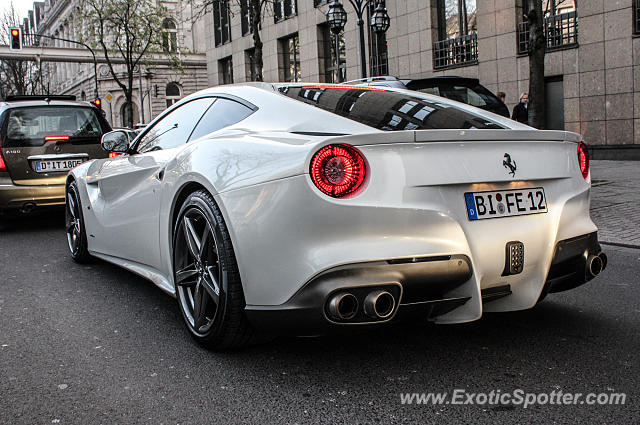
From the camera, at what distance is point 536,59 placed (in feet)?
35.7

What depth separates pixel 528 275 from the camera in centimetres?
302

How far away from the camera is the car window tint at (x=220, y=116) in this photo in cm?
358

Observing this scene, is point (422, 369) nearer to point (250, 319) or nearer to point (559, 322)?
point (250, 319)

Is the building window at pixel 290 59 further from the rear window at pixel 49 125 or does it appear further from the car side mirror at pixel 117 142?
the car side mirror at pixel 117 142

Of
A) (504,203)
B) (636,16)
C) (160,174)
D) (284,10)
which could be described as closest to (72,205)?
(160,174)

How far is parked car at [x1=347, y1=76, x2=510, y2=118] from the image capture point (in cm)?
952

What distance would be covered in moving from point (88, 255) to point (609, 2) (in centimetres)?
1517

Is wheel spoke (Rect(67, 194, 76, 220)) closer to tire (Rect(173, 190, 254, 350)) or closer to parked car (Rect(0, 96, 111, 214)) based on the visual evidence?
parked car (Rect(0, 96, 111, 214))

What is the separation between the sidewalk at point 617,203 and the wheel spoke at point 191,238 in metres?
4.40

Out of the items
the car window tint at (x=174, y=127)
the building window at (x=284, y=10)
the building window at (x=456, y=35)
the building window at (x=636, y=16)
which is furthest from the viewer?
the building window at (x=284, y=10)

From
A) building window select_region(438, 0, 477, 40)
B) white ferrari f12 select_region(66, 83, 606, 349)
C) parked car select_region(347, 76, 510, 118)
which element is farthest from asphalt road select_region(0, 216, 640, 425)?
building window select_region(438, 0, 477, 40)

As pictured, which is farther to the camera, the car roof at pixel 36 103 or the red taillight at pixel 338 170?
the car roof at pixel 36 103

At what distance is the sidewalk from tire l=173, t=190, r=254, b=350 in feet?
14.4

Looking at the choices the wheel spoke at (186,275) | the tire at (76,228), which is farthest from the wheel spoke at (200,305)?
the tire at (76,228)
